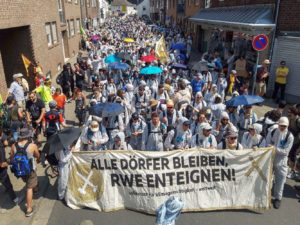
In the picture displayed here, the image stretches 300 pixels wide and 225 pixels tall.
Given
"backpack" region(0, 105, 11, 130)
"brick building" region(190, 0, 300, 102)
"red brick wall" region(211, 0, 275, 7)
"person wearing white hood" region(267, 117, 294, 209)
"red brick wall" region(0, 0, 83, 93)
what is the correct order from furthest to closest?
"red brick wall" region(211, 0, 275, 7)
"brick building" region(190, 0, 300, 102)
"red brick wall" region(0, 0, 83, 93)
"backpack" region(0, 105, 11, 130)
"person wearing white hood" region(267, 117, 294, 209)

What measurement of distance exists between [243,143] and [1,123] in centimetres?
686

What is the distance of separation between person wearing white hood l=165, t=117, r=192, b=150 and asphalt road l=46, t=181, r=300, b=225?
1.59 meters

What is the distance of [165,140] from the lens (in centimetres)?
713

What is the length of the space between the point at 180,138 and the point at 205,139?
0.60m

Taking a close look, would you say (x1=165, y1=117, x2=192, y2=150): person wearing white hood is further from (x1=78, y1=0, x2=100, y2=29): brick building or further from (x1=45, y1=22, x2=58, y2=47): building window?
(x1=78, y1=0, x2=100, y2=29): brick building

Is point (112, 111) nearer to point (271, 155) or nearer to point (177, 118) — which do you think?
point (177, 118)

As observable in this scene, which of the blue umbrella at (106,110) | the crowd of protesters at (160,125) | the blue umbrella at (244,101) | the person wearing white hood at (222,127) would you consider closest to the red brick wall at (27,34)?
the crowd of protesters at (160,125)

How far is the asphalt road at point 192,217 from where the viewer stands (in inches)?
225

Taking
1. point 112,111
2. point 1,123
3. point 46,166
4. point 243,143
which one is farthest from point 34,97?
point 243,143

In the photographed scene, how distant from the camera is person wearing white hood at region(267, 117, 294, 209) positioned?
5.95 m

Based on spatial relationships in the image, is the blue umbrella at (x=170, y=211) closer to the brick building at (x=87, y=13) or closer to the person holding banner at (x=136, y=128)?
the person holding banner at (x=136, y=128)

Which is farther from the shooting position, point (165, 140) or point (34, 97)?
point (34, 97)

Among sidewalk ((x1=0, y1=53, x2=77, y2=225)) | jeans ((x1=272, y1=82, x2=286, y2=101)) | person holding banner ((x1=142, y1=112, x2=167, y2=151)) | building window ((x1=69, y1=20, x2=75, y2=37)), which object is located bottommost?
sidewalk ((x1=0, y1=53, x2=77, y2=225))

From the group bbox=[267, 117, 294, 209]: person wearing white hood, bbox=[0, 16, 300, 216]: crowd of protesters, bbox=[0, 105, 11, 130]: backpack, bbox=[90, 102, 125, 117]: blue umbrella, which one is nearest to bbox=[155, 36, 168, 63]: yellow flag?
bbox=[0, 16, 300, 216]: crowd of protesters
